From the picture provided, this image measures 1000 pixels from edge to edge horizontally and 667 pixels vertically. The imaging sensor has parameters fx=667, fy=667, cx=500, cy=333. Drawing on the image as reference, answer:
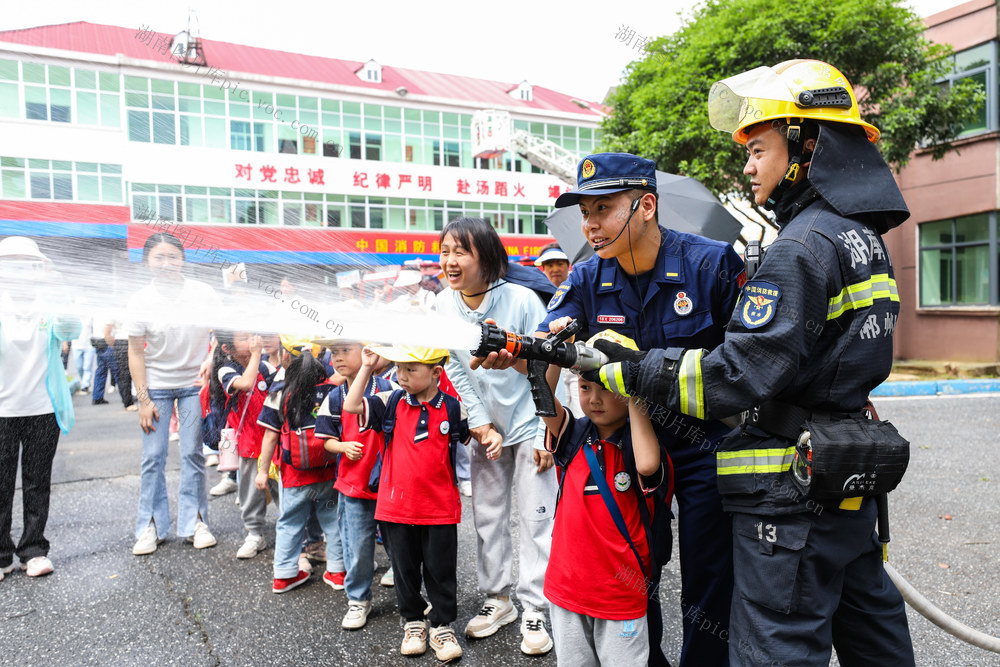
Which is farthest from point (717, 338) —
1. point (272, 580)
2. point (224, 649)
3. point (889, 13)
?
point (889, 13)

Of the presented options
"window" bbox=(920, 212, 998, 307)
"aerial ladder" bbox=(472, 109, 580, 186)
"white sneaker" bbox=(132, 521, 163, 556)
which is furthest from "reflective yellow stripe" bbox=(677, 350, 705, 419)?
"aerial ladder" bbox=(472, 109, 580, 186)

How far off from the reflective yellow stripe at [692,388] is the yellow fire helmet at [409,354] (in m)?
1.60

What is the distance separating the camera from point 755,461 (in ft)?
6.29

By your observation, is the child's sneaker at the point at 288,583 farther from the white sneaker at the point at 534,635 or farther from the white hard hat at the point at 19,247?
the white hard hat at the point at 19,247

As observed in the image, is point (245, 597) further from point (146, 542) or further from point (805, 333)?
point (805, 333)

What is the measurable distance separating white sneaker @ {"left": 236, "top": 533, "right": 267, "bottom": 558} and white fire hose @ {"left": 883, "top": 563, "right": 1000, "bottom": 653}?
3736 mm

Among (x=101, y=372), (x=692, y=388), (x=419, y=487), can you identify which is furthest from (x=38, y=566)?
(x=101, y=372)

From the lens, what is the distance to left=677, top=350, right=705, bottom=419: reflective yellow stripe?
183 cm

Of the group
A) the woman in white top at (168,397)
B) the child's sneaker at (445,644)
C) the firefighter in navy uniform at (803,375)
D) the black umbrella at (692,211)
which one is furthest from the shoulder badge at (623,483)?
the woman in white top at (168,397)

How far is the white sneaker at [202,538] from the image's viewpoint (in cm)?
459

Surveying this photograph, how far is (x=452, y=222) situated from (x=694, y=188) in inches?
107

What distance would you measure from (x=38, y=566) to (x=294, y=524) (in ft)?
5.62

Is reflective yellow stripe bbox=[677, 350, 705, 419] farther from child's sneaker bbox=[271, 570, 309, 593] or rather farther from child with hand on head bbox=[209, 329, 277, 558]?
child with hand on head bbox=[209, 329, 277, 558]

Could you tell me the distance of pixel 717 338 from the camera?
8.14ft
